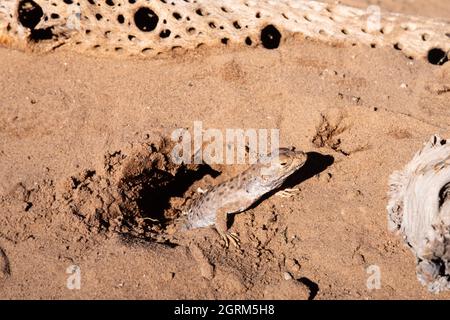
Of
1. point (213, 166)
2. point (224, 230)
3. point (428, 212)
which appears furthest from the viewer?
point (213, 166)

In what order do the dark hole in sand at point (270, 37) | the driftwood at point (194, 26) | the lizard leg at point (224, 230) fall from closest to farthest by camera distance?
the lizard leg at point (224, 230), the driftwood at point (194, 26), the dark hole in sand at point (270, 37)

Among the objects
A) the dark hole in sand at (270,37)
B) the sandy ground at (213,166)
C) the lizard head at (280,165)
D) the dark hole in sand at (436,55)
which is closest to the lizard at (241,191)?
the lizard head at (280,165)

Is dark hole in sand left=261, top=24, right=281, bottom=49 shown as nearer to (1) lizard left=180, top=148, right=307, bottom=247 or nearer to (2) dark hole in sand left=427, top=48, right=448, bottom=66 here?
(1) lizard left=180, top=148, right=307, bottom=247

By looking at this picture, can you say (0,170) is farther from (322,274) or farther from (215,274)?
(322,274)

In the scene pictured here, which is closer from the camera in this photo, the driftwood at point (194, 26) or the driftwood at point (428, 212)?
the driftwood at point (428, 212)

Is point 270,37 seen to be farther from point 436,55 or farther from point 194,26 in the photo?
point 436,55

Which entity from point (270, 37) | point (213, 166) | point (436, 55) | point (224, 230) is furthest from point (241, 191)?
point (436, 55)

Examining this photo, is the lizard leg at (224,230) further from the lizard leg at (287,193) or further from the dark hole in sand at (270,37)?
the dark hole in sand at (270,37)
